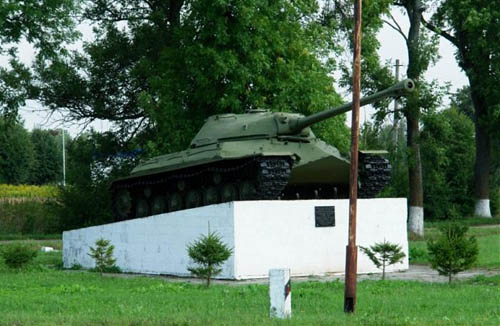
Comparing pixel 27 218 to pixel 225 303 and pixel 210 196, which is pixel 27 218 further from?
pixel 225 303

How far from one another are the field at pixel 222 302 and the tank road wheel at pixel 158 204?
241 inches

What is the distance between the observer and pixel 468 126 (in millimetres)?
54031

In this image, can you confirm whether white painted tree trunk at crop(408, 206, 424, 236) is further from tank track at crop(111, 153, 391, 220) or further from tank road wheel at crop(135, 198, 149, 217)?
tank road wheel at crop(135, 198, 149, 217)

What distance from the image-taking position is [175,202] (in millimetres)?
25891

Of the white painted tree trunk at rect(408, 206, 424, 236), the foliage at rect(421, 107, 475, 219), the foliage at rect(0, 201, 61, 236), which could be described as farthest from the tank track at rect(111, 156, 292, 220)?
the foliage at rect(421, 107, 475, 219)

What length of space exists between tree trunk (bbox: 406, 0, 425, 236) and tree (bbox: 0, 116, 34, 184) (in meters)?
48.1

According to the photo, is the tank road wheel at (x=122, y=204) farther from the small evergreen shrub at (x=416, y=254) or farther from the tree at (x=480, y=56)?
the tree at (x=480, y=56)

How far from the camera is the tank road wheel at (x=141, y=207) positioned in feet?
89.9

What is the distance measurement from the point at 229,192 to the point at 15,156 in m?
59.6

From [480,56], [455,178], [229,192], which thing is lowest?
[229,192]

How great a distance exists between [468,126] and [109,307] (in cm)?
4248

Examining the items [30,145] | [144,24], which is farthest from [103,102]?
[30,145]

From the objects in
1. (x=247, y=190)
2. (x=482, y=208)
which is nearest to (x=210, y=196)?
(x=247, y=190)

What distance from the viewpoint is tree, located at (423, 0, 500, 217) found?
39781 mm
